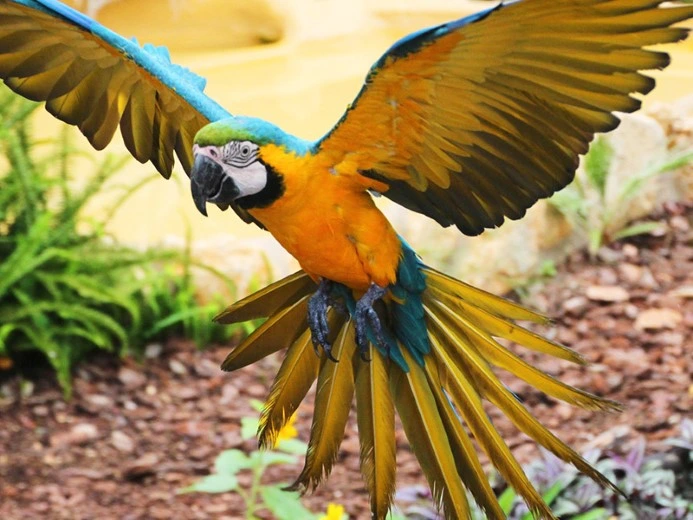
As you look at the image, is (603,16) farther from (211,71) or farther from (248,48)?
(248,48)

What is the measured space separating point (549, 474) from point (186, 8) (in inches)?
172

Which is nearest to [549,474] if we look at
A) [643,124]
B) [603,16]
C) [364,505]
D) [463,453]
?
[364,505]

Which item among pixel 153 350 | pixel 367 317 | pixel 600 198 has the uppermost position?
pixel 600 198

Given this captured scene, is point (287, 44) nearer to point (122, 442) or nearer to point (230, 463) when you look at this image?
point (122, 442)

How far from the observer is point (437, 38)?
74cm

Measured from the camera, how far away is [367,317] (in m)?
0.96

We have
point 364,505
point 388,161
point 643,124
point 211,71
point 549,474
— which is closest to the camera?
point 388,161

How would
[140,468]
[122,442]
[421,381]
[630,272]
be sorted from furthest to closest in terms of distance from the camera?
[630,272] → [122,442] → [140,468] → [421,381]

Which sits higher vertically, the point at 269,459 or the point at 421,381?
the point at 421,381

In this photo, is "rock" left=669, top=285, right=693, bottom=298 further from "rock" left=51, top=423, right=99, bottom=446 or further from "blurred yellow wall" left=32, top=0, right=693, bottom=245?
"blurred yellow wall" left=32, top=0, right=693, bottom=245

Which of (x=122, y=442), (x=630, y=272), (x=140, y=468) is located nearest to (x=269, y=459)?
(x=140, y=468)

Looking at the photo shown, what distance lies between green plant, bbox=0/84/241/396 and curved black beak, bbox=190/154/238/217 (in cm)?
151

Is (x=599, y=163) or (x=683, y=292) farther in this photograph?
(x=599, y=163)

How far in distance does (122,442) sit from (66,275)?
17.9 inches
